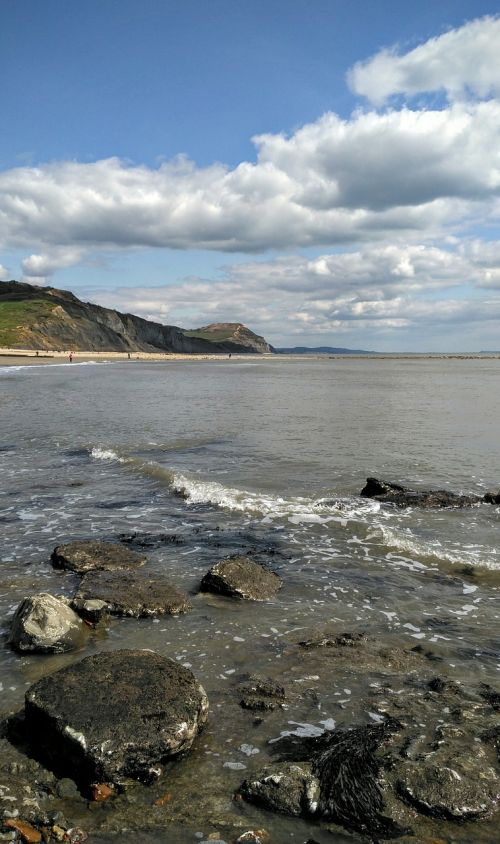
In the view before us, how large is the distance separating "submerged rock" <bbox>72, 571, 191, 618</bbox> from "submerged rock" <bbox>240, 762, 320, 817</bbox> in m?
4.13

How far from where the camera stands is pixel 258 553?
1183cm

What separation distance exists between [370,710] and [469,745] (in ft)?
3.75

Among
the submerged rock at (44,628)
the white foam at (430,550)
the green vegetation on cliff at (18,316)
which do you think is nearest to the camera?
the submerged rock at (44,628)

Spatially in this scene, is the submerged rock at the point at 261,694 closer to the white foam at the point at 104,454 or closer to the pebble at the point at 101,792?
the pebble at the point at 101,792

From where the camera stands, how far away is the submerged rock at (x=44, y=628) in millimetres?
7395

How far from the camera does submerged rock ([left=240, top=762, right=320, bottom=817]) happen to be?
4.69 metres

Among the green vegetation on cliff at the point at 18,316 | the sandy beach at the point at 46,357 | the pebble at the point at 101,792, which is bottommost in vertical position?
the pebble at the point at 101,792

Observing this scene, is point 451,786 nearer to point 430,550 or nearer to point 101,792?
point 101,792

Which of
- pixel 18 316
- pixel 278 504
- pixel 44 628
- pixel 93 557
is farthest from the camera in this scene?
pixel 18 316

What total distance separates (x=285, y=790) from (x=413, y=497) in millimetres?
11985

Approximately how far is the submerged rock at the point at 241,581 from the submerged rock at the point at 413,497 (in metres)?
6.69

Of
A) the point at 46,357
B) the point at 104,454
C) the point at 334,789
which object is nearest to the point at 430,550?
the point at 334,789

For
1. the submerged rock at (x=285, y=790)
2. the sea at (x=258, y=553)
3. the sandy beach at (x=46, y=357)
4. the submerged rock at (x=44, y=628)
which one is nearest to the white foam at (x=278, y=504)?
the sea at (x=258, y=553)

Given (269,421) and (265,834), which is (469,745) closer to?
(265,834)
